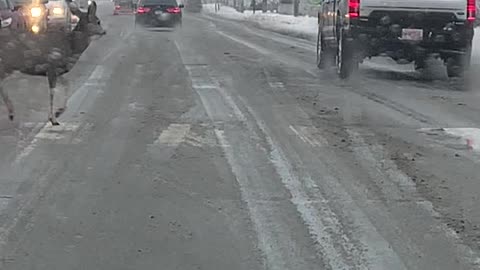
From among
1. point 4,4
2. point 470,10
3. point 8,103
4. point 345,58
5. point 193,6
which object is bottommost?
point 193,6

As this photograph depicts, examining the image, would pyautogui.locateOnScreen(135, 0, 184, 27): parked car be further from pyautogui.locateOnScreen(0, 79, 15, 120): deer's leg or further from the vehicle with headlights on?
pyautogui.locateOnScreen(0, 79, 15, 120): deer's leg

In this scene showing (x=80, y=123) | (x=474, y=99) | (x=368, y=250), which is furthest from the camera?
(x=474, y=99)

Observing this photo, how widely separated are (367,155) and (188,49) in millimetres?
16373

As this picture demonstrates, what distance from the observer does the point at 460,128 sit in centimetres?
1094

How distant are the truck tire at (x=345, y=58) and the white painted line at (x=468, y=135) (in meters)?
6.15

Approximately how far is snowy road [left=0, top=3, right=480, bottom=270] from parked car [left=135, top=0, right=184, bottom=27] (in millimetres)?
24701

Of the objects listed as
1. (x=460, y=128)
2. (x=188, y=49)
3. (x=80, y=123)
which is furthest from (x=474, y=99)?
(x=188, y=49)

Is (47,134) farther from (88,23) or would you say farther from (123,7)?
(123,7)

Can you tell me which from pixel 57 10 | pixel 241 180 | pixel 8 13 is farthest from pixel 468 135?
pixel 57 10

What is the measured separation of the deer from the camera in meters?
10.5

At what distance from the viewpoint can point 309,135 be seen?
10.1 meters

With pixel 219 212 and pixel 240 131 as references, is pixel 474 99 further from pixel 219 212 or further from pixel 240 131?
pixel 219 212

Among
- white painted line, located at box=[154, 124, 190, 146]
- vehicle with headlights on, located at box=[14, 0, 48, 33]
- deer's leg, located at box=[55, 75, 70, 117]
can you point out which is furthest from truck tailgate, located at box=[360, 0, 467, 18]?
white painted line, located at box=[154, 124, 190, 146]

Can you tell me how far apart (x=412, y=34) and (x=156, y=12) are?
23572 mm
